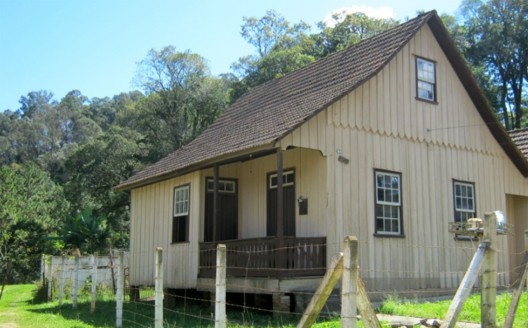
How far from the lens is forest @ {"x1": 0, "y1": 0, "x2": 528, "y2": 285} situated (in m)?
41.4

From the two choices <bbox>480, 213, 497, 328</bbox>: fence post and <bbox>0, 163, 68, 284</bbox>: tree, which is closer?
<bbox>480, 213, 497, 328</bbox>: fence post

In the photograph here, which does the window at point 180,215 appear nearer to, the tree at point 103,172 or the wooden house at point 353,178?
the wooden house at point 353,178

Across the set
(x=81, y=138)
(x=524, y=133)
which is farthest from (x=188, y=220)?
(x=81, y=138)

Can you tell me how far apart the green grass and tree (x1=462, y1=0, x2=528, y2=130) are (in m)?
42.2

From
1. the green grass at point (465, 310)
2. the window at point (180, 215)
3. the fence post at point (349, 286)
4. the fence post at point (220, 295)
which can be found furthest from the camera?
the window at point (180, 215)

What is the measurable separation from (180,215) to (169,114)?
3769cm

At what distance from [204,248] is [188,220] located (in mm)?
1347

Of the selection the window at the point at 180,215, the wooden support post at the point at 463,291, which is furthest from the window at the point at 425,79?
the wooden support post at the point at 463,291

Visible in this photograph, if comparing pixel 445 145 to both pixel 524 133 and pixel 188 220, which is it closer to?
pixel 524 133

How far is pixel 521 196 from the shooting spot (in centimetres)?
2002

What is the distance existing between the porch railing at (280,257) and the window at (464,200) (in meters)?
5.10

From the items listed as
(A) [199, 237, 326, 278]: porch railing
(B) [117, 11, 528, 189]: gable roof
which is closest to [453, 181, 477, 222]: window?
(B) [117, 11, 528, 189]: gable roof

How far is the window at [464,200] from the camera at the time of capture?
17.2 metres

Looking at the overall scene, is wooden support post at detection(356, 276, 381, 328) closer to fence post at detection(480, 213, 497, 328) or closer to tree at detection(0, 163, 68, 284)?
fence post at detection(480, 213, 497, 328)
